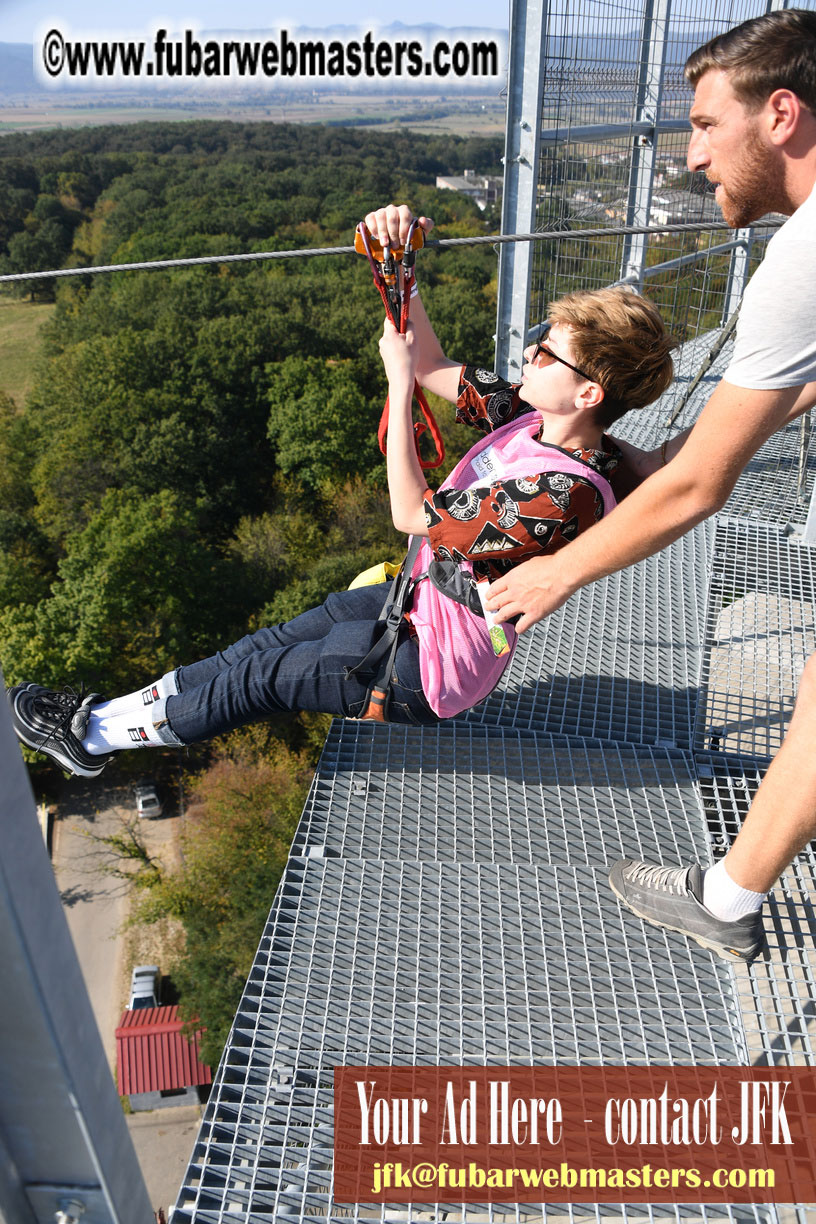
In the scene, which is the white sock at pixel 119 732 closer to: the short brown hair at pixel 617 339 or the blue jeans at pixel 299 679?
the blue jeans at pixel 299 679

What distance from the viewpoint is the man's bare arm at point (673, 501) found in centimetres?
200

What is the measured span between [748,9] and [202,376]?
85.9 feet

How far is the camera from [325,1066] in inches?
102

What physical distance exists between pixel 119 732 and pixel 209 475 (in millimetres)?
27856

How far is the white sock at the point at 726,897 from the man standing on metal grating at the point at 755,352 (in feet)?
0.26

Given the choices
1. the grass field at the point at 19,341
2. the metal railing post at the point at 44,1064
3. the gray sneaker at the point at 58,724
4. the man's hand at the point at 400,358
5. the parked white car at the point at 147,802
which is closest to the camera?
the metal railing post at the point at 44,1064

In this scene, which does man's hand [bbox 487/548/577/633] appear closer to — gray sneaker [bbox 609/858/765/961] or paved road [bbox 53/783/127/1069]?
gray sneaker [bbox 609/858/765/961]

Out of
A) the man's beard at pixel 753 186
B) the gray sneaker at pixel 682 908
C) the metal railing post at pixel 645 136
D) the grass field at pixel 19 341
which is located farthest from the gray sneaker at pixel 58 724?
the grass field at pixel 19 341

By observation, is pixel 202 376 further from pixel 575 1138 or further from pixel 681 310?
pixel 575 1138

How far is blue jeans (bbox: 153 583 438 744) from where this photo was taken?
120 inches

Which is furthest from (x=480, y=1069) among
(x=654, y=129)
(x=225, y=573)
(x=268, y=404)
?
(x=268, y=404)

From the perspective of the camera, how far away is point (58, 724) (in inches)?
128

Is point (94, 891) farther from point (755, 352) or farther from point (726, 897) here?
point (755, 352)

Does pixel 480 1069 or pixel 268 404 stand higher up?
pixel 480 1069
